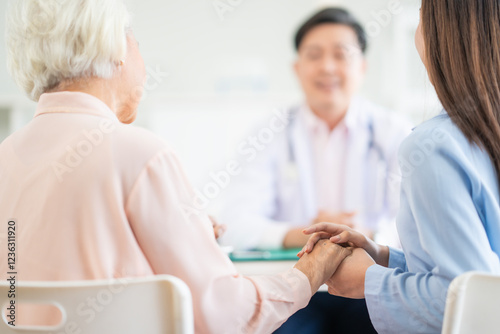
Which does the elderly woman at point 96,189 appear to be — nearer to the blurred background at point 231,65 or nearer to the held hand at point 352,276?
the held hand at point 352,276

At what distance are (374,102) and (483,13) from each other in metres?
3.12

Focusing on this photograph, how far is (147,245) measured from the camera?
2.92ft

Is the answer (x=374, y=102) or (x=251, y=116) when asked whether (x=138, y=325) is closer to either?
(x=251, y=116)

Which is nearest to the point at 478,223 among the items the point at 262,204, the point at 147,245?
the point at 147,245

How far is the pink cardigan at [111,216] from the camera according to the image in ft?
2.86

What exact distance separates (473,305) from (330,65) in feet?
7.06

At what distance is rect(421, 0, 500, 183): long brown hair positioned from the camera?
97 cm

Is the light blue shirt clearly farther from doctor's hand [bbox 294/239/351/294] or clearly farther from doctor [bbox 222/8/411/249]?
doctor [bbox 222/8/411/249]

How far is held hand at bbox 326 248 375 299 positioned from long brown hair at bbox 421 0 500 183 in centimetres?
35

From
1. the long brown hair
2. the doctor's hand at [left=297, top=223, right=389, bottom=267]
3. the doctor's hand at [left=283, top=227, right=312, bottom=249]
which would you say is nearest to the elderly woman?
the doctor's hand at [left=297, top=223, right=389, bottom=267]

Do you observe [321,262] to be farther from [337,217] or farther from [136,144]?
[337,217]

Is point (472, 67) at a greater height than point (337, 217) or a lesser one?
greater

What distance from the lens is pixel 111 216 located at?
0.87 m

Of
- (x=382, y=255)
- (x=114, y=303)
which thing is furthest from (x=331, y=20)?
(x=114, y=303)
